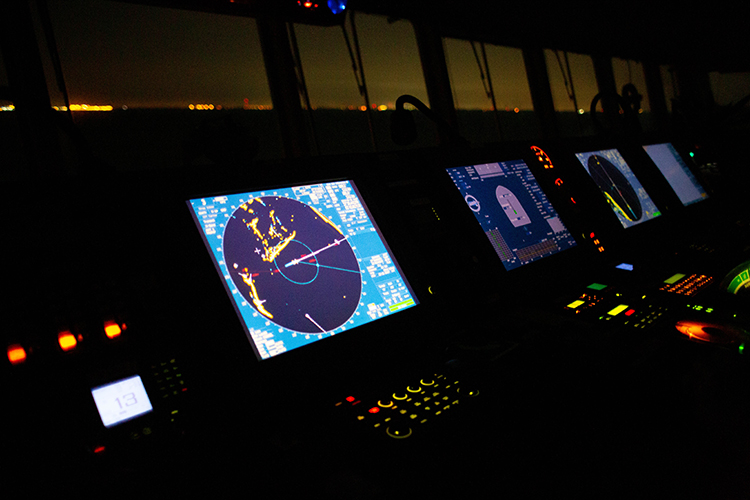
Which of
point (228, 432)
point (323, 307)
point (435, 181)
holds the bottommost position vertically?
point (228, 432)

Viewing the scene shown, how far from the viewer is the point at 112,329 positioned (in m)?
0.70

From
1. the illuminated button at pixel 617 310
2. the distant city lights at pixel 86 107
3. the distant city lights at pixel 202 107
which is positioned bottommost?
the illuminated button at pixel 617 310

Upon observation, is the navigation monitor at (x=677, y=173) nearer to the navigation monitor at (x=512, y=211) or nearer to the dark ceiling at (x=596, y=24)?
the navigation monitor at (x=512, y=211)

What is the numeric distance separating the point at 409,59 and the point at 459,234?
3798 mm

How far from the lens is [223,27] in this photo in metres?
3.48

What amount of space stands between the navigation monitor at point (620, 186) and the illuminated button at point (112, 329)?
1584 millimetres

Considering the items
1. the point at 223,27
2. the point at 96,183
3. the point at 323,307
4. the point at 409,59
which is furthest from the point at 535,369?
the point at 409,59

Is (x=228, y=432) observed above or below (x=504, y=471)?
above

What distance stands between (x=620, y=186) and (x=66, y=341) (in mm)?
1842

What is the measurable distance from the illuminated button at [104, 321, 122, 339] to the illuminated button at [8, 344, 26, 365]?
103mm

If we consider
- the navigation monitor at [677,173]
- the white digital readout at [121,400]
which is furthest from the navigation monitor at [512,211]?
the navigation monitor at [677,173]

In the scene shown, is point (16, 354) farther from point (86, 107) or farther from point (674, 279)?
point (86, 107)

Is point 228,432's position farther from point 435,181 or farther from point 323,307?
point 435,181

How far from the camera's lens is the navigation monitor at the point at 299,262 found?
80 cm
